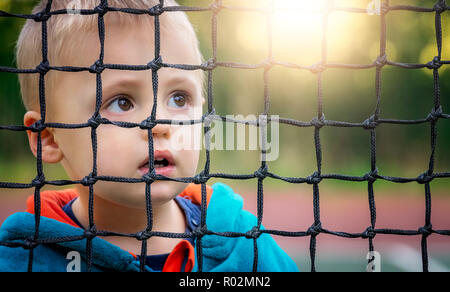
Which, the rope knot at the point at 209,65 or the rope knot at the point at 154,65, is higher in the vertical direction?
the rope knot at the point at 209,65

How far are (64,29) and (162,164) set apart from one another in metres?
0.26

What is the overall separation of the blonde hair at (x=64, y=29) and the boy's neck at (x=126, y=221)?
0.21 meters

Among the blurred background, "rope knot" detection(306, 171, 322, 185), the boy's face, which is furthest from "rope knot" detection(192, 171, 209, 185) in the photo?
the blurred background

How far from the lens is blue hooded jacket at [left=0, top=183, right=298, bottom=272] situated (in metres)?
0.75

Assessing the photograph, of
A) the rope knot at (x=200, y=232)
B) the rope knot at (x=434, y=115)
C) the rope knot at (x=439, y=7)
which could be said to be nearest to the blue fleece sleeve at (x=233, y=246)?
the rope knot at (x=200, y=232)

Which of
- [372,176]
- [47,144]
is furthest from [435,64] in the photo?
[47,144]

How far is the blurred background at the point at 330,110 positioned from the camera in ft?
16.4

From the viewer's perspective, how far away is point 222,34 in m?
5.99

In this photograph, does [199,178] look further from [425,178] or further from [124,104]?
[425,178]

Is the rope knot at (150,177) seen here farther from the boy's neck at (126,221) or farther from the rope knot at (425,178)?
the rope knot at (425,178)

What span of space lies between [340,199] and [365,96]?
5.40 feet

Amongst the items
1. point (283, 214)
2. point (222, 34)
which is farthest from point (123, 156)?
point (222, 34)

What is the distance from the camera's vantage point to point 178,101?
0.75 m
